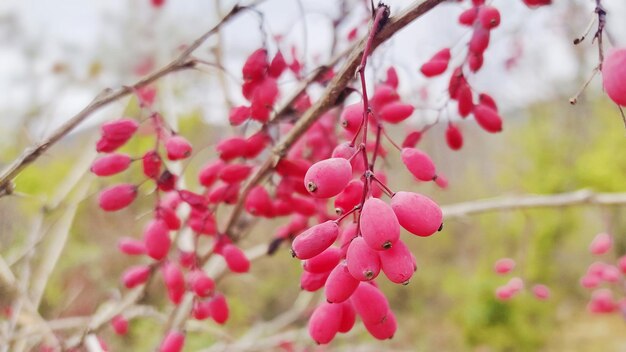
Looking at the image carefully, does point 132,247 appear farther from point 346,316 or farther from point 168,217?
point 346,316

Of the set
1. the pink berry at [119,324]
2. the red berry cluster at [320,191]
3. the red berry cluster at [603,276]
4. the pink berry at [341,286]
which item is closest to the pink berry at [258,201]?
the red berry cluster at [320,191]

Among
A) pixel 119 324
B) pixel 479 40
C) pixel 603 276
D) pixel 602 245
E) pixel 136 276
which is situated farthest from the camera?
pixel 603 276

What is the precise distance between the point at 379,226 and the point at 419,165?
0.16 meters

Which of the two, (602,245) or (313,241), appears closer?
(313,241)

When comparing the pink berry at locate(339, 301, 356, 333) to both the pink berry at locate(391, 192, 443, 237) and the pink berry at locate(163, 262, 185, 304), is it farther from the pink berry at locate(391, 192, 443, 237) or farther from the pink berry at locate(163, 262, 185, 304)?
the pink berry at locate(163, 262, 185, 304)

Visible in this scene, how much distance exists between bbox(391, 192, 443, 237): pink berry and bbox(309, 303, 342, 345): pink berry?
0.13 metres

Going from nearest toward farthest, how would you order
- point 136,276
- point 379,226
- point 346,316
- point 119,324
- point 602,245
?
point 379,226 < point 346,316 < point 136,276 < point 119,324 < point 602,245

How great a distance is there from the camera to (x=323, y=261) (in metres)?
0.50

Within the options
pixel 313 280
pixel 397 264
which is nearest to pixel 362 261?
pixel 397 264

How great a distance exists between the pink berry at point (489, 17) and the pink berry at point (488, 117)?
0.12 m

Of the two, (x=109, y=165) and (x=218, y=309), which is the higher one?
(x=109, y=165)

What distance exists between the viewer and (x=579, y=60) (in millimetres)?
9688

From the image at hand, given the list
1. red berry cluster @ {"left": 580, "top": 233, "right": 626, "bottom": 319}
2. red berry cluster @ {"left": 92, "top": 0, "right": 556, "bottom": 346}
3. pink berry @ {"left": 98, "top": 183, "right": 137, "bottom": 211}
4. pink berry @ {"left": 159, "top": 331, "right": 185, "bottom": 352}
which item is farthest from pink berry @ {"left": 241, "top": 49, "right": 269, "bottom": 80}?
red berry cluster @ {"left": 580, "top": 233, "right": 626, "bottom": 319}

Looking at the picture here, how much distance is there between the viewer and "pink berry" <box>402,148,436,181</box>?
56cm
